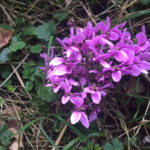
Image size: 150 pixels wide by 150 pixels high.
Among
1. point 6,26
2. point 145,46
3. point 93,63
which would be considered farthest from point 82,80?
point 6,26

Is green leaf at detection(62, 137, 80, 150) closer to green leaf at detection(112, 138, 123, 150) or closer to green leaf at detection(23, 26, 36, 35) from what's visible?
green leaf at detection(112, 138, 123, 150)

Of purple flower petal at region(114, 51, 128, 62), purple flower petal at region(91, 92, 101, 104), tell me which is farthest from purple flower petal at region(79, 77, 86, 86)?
purple flower petal at region(114, 51, 128, 62)

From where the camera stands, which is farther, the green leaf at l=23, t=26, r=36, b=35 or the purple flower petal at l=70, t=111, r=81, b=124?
the green leaf at l=23, t=26, r=36, b=35

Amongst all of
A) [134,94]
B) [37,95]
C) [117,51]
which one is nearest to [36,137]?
[37,95]

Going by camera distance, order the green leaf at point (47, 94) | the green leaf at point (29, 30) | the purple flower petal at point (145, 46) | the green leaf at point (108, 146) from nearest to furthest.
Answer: the purple flower petal at point (145, 46) < the green leaf at point (108, 146) < the green leaf at point (47, 94) < the green leaf at point (29, 30)

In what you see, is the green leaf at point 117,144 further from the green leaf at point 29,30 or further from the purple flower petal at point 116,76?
the green leaf at point 29,30

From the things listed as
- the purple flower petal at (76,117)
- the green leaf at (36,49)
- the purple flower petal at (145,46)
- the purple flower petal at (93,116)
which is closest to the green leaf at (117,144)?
the purple flower petal at (93,116)

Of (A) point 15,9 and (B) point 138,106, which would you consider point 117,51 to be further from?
(A) point 15,9
